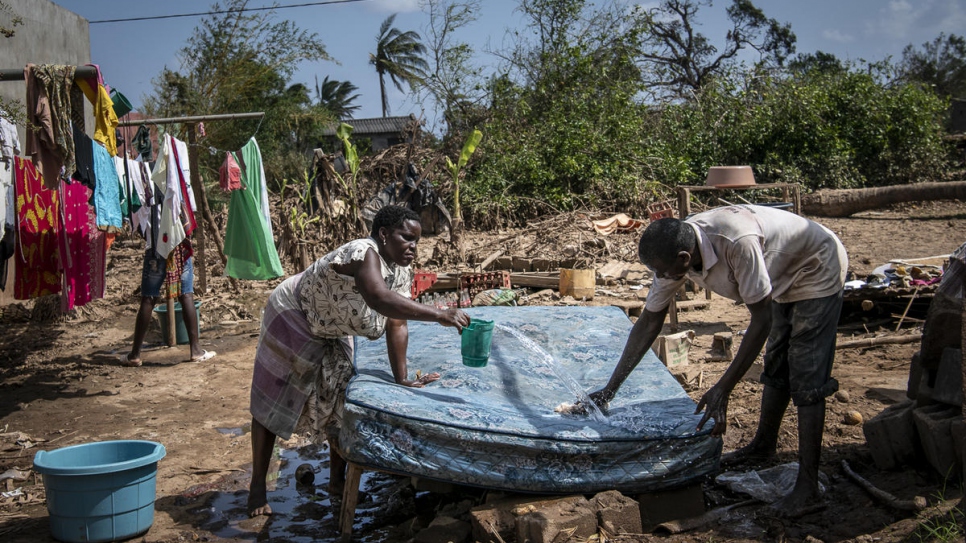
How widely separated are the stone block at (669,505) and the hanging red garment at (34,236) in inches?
211

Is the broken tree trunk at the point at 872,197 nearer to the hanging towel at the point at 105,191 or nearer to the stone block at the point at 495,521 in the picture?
the hanging towel at the point at 105,191

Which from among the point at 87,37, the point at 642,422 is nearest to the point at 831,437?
the point at 642,422

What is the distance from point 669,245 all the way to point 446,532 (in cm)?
147

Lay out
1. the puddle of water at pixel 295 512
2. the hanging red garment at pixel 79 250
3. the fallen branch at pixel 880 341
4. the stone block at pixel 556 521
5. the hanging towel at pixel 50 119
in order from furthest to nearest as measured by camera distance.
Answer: the hanging red garment at pixel 79 250 < the fallen branch at pixel 880 341 < the hanging towel at pixel 50 119 < the puddle of water at pixel 295 512 < the stone block at pixel 556 521

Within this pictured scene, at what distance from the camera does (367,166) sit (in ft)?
50.2

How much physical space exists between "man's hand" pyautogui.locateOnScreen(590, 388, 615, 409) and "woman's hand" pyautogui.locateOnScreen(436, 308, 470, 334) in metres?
0.75

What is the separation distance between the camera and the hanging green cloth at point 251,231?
7746mm

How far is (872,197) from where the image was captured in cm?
1402

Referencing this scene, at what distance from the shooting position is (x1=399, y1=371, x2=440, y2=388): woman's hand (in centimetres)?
371

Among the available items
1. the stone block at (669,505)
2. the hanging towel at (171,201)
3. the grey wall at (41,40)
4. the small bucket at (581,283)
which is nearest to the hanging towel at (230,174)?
the hanging towel at (171,201)

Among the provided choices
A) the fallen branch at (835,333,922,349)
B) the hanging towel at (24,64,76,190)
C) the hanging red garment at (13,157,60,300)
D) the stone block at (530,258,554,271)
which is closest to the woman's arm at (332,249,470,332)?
the hanging towel at (24,64,76,190)

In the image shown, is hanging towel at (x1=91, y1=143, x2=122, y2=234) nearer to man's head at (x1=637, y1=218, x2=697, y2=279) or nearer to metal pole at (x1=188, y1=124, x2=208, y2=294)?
metal pole at (x1=188, y1=124, x2=208, y2=294)

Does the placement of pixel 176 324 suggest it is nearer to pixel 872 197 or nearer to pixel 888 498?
pixel 888 498

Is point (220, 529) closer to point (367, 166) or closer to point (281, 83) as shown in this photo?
point (367, 166)
